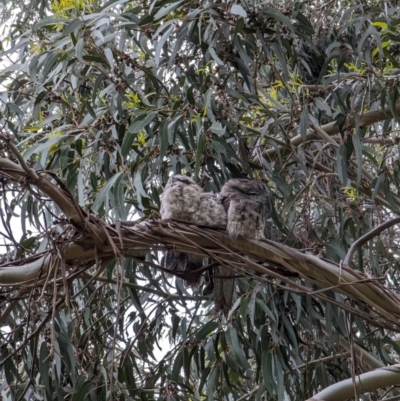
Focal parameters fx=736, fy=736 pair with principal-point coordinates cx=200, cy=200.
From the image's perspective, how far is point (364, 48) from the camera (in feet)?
10.2

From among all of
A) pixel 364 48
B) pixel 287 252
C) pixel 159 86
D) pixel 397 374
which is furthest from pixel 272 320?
pixel 364 48

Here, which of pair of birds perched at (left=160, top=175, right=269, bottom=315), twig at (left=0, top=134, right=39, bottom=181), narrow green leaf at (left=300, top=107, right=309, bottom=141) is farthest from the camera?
narrow green leaf at (left=300, top=107, right=309, bottom=141)

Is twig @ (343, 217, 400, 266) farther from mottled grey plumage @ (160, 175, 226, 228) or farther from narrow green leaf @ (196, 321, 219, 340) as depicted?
narrow green leaf @ (196, 321, 219, 340)

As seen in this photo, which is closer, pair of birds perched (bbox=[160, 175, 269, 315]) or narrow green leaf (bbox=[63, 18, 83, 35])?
pair of birds perched (bbox=[160, 175, 269, 315])

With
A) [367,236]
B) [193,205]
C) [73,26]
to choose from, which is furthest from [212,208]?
[73,26]

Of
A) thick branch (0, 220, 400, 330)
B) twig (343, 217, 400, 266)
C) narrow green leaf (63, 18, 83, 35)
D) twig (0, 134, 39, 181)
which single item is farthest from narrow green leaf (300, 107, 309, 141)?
twig (0, 134, 39, 181)

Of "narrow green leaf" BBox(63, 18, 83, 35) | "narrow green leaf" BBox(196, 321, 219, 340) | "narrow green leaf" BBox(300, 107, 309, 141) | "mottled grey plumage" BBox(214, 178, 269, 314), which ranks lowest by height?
"narrow green leaf" BBox(196, 321, 219, 340)

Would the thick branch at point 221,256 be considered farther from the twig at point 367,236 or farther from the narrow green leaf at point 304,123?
the narrow green leaf at point 304,123

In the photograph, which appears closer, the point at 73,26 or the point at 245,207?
the point at 245,207

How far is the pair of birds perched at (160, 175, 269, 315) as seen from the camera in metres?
2.29

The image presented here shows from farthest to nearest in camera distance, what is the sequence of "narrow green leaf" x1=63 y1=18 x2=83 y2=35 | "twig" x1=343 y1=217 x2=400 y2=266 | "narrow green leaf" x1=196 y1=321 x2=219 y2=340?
"narrow green leaf" x1=196 y1=321 x2=219 y2=340 → "narrow green leaf" x1=63 y1=18 x2=83 y2=35 → "twig" x1=343 y1=217 x2=400 y2=266

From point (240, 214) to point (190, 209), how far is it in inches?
9.1

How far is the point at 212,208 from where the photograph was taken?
235 centimetres

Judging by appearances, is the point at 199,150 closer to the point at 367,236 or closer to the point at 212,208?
the point at 212,208
